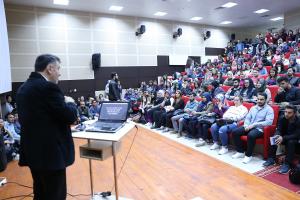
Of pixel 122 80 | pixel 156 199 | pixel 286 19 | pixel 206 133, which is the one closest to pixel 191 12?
pixel 122 80

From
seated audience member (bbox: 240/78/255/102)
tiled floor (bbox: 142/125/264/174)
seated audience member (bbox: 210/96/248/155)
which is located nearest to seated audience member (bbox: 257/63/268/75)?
seated audience member (bbox: 240/78/255/102)

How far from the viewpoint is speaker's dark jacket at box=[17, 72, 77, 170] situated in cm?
153

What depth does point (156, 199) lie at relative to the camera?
261cm

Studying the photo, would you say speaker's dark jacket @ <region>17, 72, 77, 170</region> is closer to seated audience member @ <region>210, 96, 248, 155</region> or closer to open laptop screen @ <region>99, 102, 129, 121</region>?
open laptop screen @ <region>99, 102, 129, 121</region>

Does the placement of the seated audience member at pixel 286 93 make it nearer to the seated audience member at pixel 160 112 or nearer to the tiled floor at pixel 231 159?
the tiled floor at pixel 231 159

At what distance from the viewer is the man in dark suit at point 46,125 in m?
1.54

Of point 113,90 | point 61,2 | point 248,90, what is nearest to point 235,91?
point 248,90

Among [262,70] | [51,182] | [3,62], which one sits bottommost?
[51,182]

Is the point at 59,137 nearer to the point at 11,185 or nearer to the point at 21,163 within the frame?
the point at 21,163

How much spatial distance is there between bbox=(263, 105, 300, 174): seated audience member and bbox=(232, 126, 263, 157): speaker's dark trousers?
0.85 feet

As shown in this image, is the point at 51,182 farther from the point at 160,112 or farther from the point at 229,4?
the point at 229,4

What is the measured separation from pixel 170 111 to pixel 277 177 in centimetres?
331

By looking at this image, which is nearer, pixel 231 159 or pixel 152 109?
pixel 231 159

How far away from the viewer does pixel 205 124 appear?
15.3 feet
